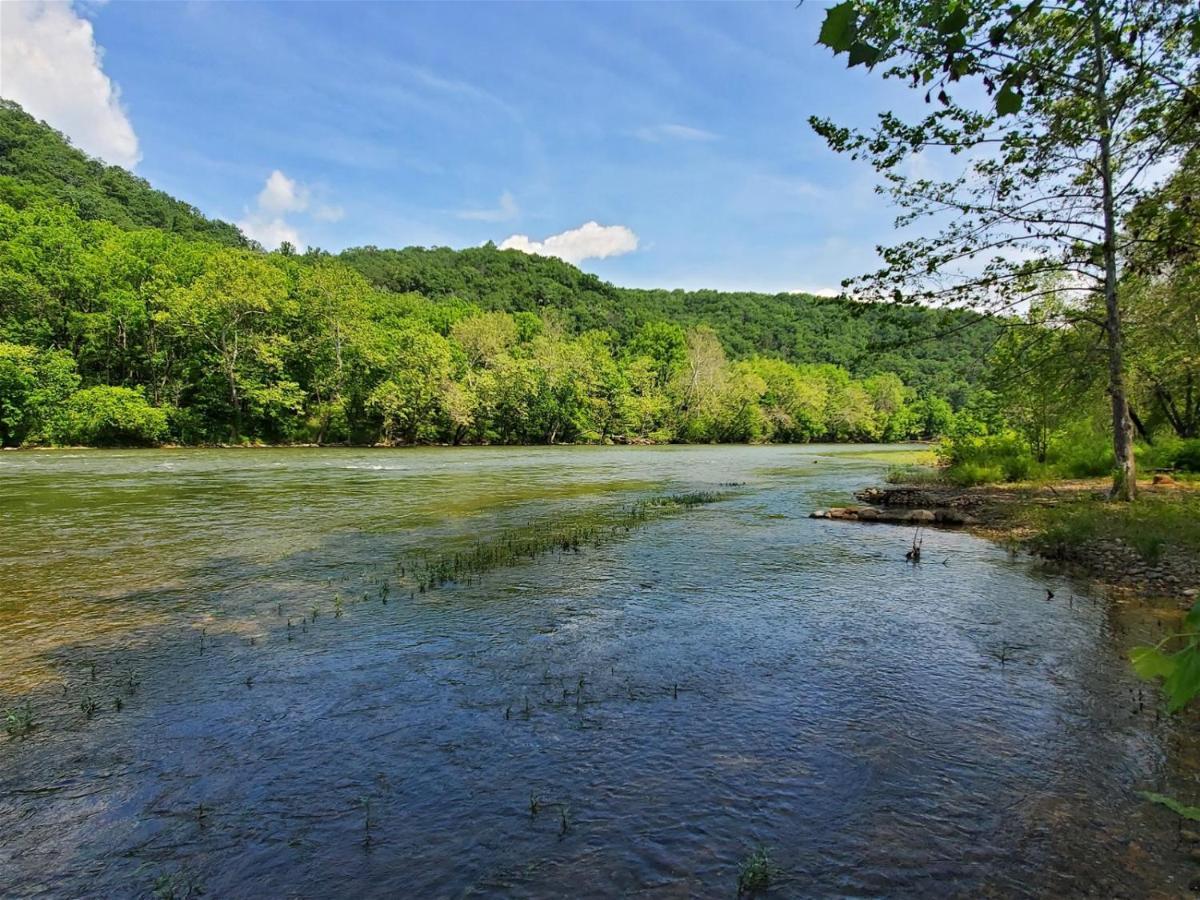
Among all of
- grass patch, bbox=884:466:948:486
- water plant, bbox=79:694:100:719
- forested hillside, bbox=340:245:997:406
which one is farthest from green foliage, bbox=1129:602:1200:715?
forested hillside, bbox=340:245:997:406

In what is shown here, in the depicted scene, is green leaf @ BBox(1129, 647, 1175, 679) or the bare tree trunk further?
A: the bare tree trunk

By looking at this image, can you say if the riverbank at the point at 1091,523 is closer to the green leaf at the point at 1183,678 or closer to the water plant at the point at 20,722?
the green leaf at the point at 1183,678

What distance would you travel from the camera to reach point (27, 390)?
4906 cm

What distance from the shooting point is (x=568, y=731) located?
240 inches

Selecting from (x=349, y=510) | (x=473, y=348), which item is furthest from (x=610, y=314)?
(x=349, y=510)

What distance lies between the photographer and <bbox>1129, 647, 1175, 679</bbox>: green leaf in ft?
5.74

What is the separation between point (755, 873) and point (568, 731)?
7.72 ft

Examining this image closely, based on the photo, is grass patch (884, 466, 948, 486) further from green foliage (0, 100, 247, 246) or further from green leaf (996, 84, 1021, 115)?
green foliage (0, 100, 247, 246)

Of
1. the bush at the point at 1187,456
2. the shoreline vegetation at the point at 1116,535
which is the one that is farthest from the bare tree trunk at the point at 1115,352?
the bush at the point at 1187,456

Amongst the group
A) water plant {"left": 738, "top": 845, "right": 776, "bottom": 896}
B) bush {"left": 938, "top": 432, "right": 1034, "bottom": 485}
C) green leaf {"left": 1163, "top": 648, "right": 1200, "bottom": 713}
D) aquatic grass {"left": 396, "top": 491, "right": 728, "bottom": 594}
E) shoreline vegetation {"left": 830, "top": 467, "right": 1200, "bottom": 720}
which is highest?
green leaf {"left": 1163, "top": 648, "right": 1200, "bottom": 713}

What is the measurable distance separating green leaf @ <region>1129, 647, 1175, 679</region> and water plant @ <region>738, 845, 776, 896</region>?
310 cm

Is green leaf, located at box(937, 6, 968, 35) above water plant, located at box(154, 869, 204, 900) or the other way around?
above

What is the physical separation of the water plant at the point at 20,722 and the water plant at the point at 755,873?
645 centimetres

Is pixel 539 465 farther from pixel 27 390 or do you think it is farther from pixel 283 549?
pixel 27 390
